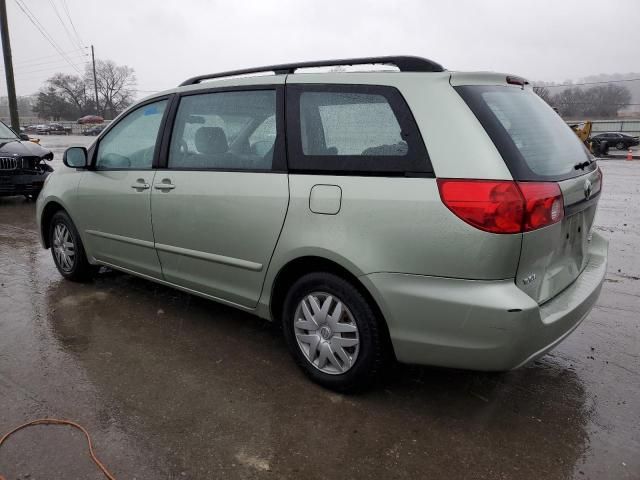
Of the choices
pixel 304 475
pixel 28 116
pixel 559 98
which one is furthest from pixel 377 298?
pixel 28 116

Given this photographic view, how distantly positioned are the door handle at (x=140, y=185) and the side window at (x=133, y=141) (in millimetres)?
106

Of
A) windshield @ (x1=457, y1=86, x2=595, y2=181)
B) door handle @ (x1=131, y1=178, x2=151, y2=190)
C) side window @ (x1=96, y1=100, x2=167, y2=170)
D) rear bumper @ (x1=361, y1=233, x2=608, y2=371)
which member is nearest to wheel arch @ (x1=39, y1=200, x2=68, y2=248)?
side window @ (x1=96, y1=100, x2=167, y2=170)

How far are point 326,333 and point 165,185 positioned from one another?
1588 millimetres

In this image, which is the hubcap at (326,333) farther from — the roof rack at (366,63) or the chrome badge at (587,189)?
the chrome badge at (587,189)

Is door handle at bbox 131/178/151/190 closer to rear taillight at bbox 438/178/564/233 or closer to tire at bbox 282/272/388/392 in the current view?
tire at bbox 282/272/388/392

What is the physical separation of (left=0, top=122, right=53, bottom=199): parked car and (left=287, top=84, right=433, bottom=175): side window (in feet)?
25.8

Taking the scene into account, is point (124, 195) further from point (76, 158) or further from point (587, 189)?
point (587, 189)

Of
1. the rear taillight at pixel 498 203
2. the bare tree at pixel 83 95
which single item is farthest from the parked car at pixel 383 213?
the bare tree at pixel 83 95

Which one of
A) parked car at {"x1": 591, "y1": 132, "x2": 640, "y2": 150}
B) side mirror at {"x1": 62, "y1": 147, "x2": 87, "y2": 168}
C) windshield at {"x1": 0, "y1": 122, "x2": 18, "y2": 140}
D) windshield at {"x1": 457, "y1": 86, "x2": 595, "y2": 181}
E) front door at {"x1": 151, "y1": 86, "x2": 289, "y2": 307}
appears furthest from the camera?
parked car at {"x1": 591, "y1": 132, "x2": 640, "y2": 150}

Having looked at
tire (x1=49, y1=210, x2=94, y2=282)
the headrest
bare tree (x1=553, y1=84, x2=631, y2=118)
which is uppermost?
bare tree (x1=553, y1=84, x2=631, y2=118)

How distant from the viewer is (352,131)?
267 cm

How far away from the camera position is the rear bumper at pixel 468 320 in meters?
2.24

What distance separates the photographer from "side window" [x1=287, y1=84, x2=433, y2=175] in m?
2.47

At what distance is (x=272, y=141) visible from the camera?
2986 millimetres
